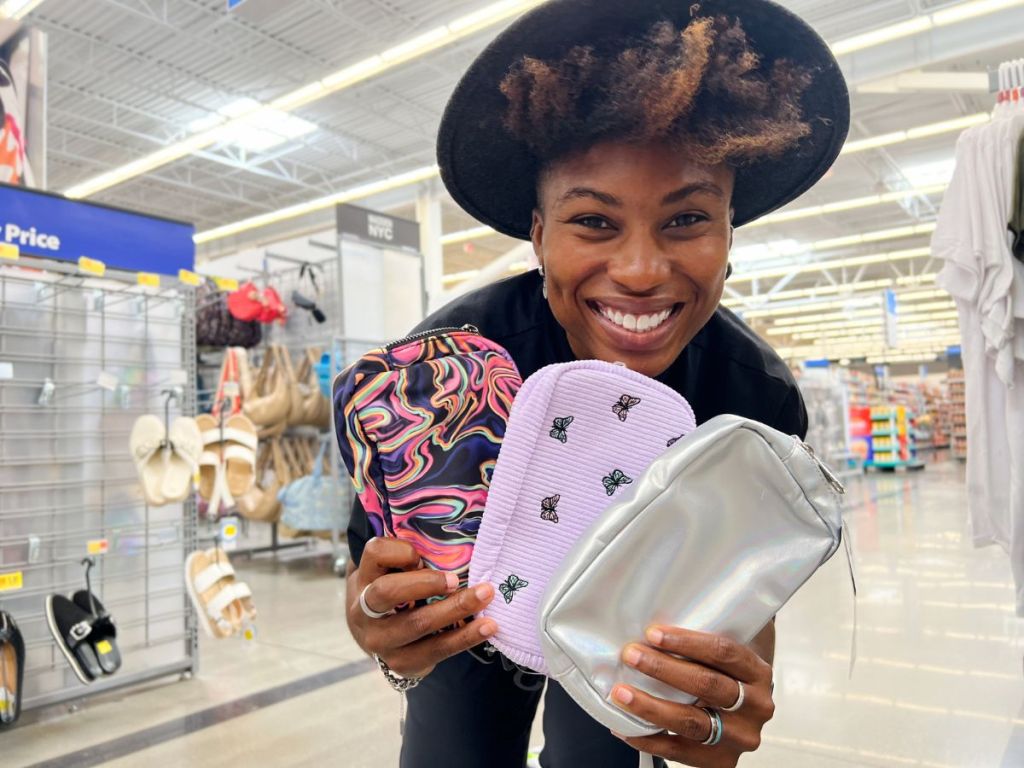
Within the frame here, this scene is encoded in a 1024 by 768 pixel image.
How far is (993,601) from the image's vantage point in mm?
3633

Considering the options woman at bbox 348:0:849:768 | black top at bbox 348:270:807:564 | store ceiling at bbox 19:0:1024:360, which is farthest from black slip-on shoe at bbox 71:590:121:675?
store ceiling at bbox 19:0:1024:360

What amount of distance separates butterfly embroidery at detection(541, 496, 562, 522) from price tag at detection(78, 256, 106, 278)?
7.62ft

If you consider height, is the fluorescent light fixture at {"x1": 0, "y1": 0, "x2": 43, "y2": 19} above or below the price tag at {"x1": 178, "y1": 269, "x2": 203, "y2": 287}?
above

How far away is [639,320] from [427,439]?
10.8 inches

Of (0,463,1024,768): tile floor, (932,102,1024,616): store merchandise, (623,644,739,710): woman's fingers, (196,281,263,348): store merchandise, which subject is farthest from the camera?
(196,281,263,348): store merchandise

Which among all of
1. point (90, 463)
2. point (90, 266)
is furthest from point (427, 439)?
point (90, 463)

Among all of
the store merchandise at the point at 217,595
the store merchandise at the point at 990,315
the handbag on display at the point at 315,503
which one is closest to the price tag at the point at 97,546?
the store merchandise at the point at 217,595

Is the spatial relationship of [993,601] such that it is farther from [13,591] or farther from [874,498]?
[874,498]

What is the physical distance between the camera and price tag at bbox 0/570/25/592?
2.36m

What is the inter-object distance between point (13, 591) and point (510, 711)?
2098 mm

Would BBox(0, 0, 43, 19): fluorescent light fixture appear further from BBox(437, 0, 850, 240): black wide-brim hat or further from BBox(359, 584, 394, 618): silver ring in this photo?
BBox(359, 584, 394, 618): silver ring

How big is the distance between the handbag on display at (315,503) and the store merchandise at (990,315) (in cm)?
345

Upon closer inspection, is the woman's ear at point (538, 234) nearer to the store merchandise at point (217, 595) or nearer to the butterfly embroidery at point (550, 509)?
the butterfly embroidery at point (550, 509)

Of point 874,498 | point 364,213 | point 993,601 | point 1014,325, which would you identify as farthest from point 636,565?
point 874,498
